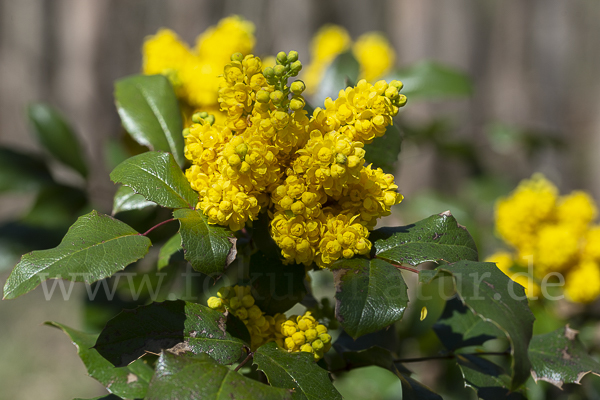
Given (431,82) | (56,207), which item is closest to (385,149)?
(431,82)

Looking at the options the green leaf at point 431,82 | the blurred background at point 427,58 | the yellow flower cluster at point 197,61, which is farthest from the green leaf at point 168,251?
the blurred background at point 427,58

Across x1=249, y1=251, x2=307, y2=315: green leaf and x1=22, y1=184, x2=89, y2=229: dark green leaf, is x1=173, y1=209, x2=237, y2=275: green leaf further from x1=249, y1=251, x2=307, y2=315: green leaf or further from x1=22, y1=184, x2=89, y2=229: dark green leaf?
x1=22, y1=184, x2=89, y2=229: dark green leaf

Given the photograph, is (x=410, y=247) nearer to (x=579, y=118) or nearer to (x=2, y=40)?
(x=579, y=118)

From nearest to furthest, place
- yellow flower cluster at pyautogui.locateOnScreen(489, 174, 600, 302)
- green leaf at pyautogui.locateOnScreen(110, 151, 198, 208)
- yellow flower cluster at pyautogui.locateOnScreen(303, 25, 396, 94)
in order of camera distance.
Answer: green leaf at pyautogui.locateOnScreen(110, 151, 198, 208), yellow flower cluster at pyautogui.locateOnScreen(489, 174, 600, 302), yellow flower cluster at pyautogui.locateOnScreen(303, 25, 396, 94)

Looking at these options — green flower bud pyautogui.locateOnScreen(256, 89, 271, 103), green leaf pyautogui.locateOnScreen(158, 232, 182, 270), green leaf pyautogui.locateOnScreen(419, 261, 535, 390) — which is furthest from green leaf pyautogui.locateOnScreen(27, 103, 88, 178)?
green leaf pyautogui.locateOnScreen(419, 261, 535, 390)

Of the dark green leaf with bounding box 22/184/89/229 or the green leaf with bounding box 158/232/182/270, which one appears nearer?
the green leaf with bounding box 158/232/182/270

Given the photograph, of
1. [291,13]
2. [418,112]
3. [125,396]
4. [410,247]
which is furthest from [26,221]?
[418,112]

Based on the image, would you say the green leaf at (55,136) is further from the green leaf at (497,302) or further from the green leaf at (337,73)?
the green leaf at (497,302)

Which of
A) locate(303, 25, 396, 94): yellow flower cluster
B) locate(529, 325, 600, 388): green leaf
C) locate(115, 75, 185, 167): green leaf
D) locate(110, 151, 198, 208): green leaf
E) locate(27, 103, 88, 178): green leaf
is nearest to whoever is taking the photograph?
locate(110, 151, 198, 208): green leaf
